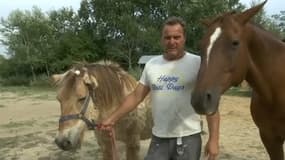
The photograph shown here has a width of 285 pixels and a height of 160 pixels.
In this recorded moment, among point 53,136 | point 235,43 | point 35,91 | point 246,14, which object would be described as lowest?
point 35,91

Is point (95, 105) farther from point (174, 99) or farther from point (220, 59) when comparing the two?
point (220, 59)

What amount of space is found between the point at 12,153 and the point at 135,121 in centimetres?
308

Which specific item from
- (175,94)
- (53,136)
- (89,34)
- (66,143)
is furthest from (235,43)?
(89,34)

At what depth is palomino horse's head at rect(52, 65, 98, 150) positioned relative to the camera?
3271 mm

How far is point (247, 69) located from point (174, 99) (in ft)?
1.98

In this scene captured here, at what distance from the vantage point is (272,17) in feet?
92.9

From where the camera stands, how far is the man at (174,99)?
2.77m

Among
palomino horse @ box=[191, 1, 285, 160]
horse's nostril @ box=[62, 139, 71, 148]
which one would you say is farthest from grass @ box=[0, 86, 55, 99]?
palomino horse @ box=[191, 1, 285, 160]

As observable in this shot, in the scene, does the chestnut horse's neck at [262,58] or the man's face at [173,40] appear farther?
the chestnut horse's neck at [262,58]

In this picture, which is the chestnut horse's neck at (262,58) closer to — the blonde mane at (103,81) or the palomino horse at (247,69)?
the palomino horse at (247,69)

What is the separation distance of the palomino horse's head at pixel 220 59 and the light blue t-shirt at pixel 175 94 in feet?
0.89

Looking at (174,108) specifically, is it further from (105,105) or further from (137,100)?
(105,105)

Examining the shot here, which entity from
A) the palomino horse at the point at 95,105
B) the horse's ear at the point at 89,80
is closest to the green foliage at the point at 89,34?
the palomino horse at the point at 95,105

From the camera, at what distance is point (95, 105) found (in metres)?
3.64
